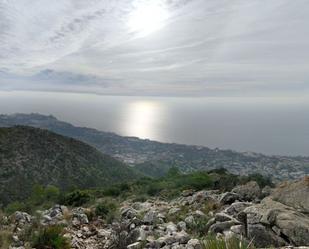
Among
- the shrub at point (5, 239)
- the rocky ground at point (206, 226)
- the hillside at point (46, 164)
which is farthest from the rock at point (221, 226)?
the hillside at point (46, 164)

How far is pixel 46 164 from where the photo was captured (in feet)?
181

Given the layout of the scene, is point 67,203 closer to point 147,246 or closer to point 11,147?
point 147,246

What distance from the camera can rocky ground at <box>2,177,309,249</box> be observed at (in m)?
5.52

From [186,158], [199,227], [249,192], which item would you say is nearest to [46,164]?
[249,192]

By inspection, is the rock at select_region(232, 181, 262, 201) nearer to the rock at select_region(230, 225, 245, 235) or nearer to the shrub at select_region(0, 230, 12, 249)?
the rock at select_region(230, 225, 245, 235)

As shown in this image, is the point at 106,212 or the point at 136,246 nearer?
the point at 136,246

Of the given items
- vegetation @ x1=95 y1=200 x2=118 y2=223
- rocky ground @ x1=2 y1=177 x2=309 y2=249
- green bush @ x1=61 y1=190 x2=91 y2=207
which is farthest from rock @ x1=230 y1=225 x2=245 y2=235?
green bush @ x1=61 y1=190 x2=91 y2=207

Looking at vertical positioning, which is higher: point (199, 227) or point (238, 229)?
point (238, 229)

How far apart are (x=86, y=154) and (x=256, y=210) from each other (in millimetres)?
64230

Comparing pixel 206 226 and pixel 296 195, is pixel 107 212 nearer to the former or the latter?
pixel 206 226

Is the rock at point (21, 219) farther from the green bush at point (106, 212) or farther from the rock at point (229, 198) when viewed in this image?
the rock at point (229, 198)

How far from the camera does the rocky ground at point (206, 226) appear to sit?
5.52 m

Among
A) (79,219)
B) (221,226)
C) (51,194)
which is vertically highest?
(221,226)

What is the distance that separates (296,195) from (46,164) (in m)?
52.6
